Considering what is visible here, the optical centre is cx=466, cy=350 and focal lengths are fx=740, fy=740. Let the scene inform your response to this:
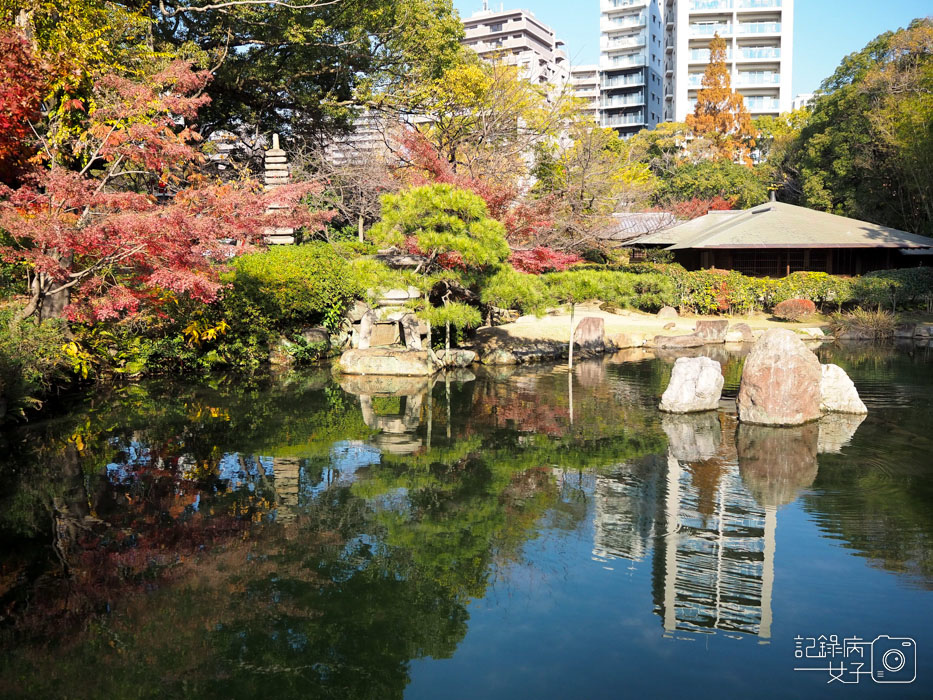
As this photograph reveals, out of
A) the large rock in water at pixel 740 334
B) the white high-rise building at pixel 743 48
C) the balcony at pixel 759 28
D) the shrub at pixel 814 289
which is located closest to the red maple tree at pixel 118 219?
the large rock in water at pixel 740 334

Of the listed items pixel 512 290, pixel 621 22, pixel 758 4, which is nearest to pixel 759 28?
pixel 758 4

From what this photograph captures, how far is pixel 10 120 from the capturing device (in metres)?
10.4

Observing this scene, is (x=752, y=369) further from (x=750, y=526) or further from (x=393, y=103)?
(x=393, y=103)

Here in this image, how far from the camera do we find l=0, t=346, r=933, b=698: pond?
431cm

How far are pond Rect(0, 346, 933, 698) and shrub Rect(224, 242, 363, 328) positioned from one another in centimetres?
464

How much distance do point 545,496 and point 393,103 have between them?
16735 mm

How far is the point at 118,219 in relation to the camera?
33.8 ft

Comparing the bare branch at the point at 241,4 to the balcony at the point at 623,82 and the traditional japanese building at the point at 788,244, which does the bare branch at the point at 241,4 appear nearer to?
the traditional japanese building at the point at 788,244

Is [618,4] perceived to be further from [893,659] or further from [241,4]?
[893,659]

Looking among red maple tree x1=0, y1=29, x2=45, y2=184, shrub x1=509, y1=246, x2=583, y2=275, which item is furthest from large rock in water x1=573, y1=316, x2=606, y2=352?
red maple tree x1=0, y1=29, x2=45, y2=184

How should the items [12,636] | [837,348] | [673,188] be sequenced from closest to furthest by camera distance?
1. [12,636]
2. [837,348]
3. [673,188]

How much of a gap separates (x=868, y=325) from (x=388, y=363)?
1303 cm

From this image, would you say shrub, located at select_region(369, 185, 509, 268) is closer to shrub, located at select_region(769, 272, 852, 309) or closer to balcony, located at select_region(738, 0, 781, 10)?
shrub, located at select_region(769, 272, 852, 309)

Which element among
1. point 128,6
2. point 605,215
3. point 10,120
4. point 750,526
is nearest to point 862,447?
point 750,526
